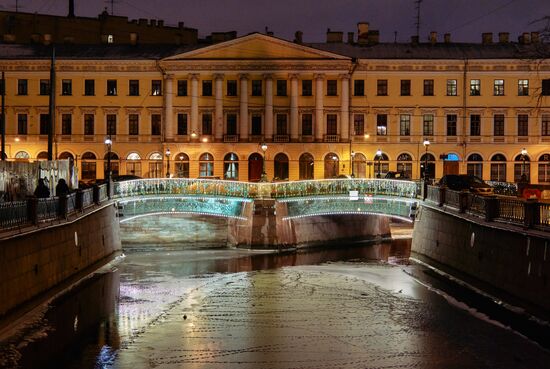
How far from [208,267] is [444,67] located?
3667cm

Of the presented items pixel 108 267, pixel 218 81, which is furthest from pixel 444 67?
A: pixel 108 267

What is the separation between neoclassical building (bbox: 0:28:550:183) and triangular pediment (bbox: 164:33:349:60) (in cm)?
9

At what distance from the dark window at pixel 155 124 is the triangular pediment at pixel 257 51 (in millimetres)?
5124

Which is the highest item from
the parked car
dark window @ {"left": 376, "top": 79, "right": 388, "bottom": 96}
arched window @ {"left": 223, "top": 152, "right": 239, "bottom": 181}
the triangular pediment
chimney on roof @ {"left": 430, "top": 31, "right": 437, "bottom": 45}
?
chimney on roof @ {"left": 430, "top": 31, "right": 437, "bottom": 45}

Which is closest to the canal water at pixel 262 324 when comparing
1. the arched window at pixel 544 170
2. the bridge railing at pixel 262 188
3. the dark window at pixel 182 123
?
the bridge railing at pixel 262 188

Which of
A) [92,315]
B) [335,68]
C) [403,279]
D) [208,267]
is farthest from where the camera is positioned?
[335,68]

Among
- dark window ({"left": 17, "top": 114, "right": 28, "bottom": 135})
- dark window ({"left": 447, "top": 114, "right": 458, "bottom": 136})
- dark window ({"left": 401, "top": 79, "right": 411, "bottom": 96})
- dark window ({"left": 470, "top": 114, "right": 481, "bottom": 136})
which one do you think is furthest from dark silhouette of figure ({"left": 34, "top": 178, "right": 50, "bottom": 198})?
dark window ({"left": 470, "top": 114, "right": 481, "bottom": 136})

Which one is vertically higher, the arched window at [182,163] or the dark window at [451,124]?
the dark window at [451,124]

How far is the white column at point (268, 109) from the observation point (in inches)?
3007

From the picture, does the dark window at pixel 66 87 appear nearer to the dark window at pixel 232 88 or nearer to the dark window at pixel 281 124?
the dark window at pixel 232 88

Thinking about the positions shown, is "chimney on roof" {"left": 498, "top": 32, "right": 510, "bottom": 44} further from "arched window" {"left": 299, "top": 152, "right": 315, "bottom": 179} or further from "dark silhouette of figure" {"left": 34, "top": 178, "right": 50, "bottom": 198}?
"dark silhouette of figure" {"left": 34, "top": 178, "right": 50, "bottom": 198}

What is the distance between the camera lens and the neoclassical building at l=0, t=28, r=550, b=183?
75875mm

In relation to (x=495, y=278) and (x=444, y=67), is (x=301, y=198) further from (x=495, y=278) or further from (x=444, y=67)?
(x=444, y=67)

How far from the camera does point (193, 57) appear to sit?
76000mm
